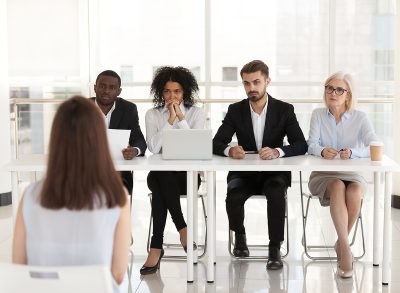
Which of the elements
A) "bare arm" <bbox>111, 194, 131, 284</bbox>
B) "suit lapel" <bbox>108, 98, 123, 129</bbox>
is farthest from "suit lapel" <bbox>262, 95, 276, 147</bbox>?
"bare arm" <bbox>111, 194, 131, 284</bbox>

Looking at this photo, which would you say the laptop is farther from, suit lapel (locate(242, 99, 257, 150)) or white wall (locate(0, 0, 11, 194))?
white wall (locate(0, 0, 11, 194))

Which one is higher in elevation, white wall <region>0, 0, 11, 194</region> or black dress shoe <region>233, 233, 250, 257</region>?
white wall <region>0, 0, 11, 194</region>

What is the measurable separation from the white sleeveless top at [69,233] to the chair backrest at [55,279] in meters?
0.17

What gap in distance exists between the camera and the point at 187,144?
4223mm

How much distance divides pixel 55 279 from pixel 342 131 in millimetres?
2948

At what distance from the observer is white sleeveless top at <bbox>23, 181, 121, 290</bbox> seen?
226cm

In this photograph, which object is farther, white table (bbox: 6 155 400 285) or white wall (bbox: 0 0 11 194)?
white wall (bbox: 0 0 11 194)

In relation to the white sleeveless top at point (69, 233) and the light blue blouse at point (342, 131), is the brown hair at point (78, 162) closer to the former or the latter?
the white sleeveless top at point (69, 233)

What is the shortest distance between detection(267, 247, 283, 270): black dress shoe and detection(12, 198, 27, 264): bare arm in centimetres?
252

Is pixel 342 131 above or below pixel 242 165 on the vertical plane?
above

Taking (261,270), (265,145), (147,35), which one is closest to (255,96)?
(265,145)

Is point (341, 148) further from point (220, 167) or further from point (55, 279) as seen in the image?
point (55, 279)

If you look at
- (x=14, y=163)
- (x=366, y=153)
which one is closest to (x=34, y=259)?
(x=14, y=163)

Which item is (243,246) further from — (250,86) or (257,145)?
(250,86)
